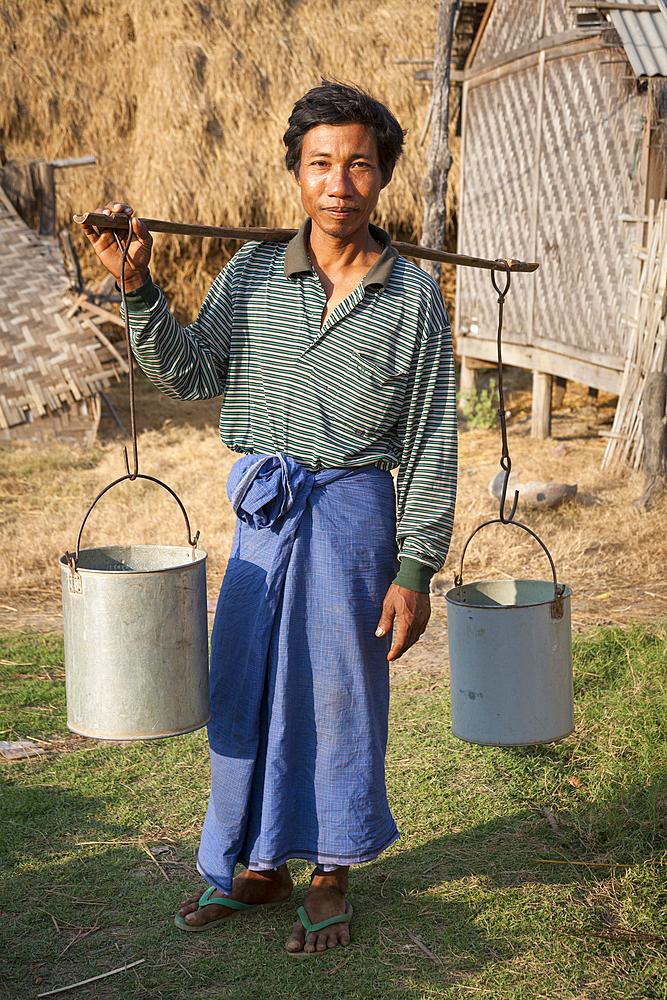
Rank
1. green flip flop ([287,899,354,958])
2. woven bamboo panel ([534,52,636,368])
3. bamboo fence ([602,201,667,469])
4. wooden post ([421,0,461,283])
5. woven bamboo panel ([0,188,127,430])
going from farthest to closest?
woven bamboo panel ([0,188,127,430]) → wooden post ([421,0,461,283]) → woven bamboo panel ([534,52,636,368]) → bamboo fence ([602,201,667,469]) → green flip flop ([287,899,354,958])

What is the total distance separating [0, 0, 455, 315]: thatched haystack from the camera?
972 centimetres

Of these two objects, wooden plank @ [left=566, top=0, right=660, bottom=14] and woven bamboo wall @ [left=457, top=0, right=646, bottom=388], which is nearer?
wooden plank @ [left=566, top=0, right=660, bottom=14]

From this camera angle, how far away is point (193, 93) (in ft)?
32.8

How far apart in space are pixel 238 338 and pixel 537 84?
6.67 metres

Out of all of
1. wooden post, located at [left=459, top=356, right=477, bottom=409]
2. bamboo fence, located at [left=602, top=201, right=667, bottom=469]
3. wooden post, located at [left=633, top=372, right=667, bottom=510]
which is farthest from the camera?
wooden post, located at [left=459, top=356, right=477, bottom=409]

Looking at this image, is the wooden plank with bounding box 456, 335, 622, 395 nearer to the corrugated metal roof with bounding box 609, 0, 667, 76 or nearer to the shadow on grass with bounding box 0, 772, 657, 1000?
the corrugated metal roof with bounding box 609, 0, 667, 76

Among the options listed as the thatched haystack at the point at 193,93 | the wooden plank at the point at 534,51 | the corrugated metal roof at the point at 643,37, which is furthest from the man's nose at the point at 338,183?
the thatched haystack at the point at 193,93

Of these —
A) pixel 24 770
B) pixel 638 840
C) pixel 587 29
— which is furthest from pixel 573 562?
pixel 587 29

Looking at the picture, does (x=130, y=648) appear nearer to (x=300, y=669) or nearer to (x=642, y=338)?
(x=300, y=669)

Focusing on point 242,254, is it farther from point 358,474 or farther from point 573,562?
point 573,562

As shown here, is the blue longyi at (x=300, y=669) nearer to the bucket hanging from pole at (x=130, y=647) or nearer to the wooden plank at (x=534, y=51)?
the bucket hanging from pole at (x=130, y=647)

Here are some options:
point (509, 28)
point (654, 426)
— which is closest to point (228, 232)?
point (654, 426)

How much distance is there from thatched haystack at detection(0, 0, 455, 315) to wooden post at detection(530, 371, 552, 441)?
2.64 metres

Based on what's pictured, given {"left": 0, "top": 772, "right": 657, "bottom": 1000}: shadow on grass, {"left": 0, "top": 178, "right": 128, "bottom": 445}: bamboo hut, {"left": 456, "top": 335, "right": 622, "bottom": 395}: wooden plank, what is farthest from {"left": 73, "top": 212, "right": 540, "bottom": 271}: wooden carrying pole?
{"left": 0, "top": 178, "right": 128, "bottom": 445}: bamboo hut
